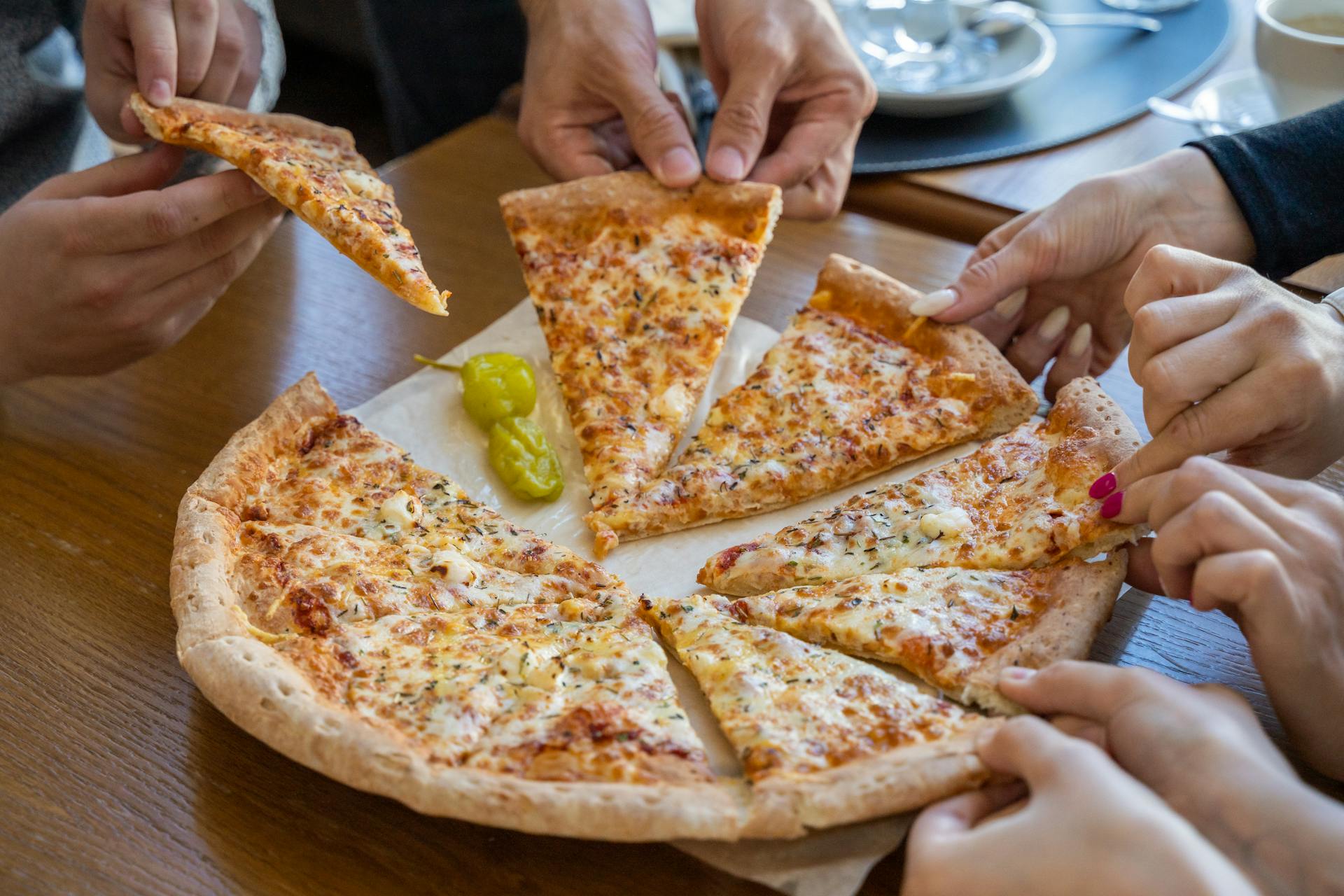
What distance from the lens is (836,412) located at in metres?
3.04

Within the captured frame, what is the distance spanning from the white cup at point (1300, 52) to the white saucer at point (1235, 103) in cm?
22

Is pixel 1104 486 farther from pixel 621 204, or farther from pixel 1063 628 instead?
pixel 621 204

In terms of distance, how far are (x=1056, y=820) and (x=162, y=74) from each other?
2.85 meters

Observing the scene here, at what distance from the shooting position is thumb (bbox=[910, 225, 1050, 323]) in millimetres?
3076

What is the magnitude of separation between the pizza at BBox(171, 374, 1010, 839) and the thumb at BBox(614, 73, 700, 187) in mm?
1315

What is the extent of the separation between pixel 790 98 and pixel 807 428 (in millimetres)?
1415

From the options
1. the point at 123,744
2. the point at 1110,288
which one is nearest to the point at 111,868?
the point at 123,744

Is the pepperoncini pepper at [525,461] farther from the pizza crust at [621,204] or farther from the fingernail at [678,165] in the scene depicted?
the fingernail at [678,165]

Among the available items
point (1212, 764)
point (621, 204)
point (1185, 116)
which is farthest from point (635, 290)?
point (1185, 116)

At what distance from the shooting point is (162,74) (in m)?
3.00

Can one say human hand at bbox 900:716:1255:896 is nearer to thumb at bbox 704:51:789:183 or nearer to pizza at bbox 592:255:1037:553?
pizza at bbox 592:255:1037:553

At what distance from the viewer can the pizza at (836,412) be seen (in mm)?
2875

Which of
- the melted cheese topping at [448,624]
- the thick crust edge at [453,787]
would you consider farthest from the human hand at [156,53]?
the thick crust edge at [453,787]

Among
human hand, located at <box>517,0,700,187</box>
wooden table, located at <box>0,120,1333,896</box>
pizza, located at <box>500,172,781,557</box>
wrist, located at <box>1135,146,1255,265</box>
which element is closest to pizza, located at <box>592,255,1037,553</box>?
pizza, located at <box>500,172,781,557</box>
